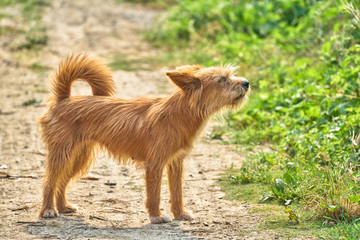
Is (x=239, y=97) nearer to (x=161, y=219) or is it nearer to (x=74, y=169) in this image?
(x=161, y=219)

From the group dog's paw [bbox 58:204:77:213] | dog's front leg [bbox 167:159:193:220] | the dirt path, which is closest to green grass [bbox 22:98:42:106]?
the dirt path

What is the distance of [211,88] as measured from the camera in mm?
5762

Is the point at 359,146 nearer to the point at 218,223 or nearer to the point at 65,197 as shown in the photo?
the point at 218,223

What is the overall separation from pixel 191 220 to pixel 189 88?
1.32 m

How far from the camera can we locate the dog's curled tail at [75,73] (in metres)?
6.16

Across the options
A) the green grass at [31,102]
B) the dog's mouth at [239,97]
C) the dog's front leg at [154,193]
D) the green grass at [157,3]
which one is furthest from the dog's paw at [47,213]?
the green grass at [157,3]

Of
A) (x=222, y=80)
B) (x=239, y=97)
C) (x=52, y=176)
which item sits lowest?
(x=52, y=176)

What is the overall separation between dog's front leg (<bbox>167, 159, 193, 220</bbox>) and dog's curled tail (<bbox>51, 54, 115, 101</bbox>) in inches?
47.8

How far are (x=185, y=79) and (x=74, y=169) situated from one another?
156 cm

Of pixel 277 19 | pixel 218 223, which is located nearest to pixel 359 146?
pixel 218 223

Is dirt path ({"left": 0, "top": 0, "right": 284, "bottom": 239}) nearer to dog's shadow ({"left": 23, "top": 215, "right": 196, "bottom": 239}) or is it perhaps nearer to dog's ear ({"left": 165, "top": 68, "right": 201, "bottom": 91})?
dog's shadow ({"left": 23, "top": 215, "right": 196, "bottom": 239})

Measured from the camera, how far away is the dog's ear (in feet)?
18.6

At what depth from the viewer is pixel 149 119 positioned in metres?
5.80

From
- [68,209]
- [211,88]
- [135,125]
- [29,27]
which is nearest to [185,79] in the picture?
[211,88]
